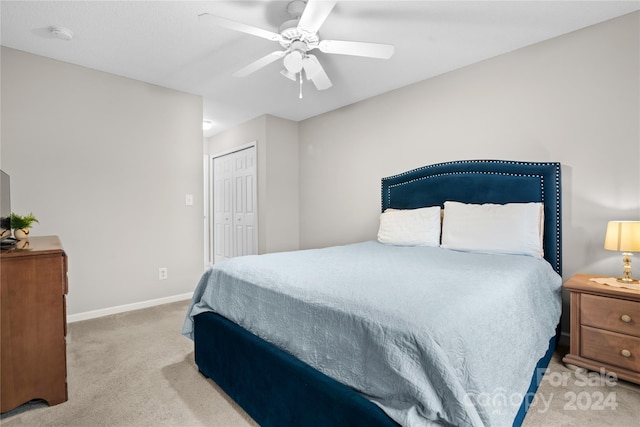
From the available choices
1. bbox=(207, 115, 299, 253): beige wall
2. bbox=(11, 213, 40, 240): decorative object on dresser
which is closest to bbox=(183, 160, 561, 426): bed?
bbox=(11, 213, 40, 240): decorative object on dresser

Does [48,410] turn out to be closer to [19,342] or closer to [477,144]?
[19,342]

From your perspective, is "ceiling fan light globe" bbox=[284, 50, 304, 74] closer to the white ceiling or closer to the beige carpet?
the white ceiling

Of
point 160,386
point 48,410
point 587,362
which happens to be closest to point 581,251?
point 587,362

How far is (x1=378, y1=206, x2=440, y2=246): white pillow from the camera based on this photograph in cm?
279

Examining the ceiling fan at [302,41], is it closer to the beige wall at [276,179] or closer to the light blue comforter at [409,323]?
the light blue comforter at [409,323]

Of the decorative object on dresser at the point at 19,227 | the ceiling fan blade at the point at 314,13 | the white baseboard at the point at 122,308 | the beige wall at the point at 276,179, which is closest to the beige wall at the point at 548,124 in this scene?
the beige wall at the point at 276,179

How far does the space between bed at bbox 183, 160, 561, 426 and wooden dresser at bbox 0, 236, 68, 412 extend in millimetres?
683

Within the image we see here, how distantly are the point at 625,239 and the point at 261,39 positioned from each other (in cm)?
284

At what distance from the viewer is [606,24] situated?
2254mm

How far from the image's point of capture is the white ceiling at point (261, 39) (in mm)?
2109

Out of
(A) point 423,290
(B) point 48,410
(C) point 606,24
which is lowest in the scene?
(B) point 48,410

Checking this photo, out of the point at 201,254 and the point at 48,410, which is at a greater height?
the point at 201,254

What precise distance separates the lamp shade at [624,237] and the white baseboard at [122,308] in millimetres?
3839

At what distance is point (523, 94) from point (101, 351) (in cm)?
388
